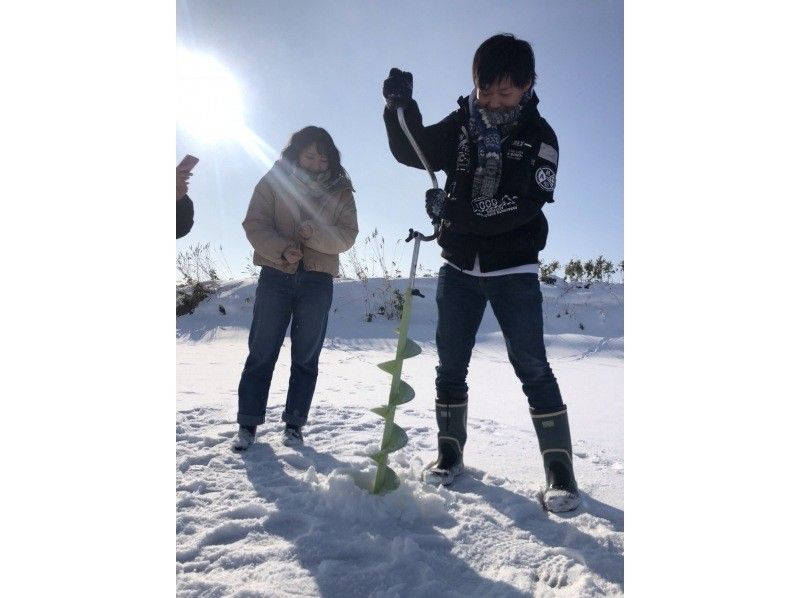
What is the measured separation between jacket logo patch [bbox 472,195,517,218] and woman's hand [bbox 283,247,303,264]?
2.12 ft

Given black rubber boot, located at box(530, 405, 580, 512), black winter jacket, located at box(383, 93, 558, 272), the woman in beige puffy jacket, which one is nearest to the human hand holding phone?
the woman in beige puffy jacket

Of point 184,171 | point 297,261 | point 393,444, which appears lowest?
point 393,444

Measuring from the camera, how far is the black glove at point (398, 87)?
131cm

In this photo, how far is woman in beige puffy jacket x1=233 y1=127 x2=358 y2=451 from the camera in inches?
66.2

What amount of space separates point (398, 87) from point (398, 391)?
0.87 metres

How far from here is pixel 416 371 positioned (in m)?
3.23

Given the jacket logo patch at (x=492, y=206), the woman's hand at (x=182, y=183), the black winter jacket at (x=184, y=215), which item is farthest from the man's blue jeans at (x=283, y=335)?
the jacket logo patch at (x=492, y=206)

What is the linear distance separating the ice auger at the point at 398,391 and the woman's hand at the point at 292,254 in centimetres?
45

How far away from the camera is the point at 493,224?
1.28 metres

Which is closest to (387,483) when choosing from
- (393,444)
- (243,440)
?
(393,444)

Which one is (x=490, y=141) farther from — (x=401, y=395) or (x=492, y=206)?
(x=401, y=395)
